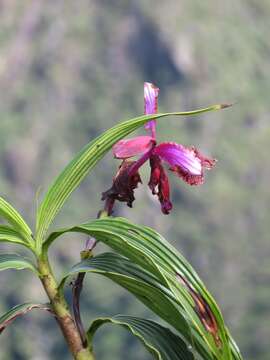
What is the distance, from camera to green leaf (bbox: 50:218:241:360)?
1.35 metres

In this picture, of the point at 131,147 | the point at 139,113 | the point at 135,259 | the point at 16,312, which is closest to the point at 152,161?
the point at 131,147

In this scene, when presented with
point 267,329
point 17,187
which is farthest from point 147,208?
point 267,329

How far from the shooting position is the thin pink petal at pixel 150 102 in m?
1.53

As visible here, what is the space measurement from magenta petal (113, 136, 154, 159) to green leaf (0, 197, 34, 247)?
0.19m

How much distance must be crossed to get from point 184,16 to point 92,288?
40.3m

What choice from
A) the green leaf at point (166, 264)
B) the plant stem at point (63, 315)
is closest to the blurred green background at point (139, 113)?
the plant stem at point (63, 315)

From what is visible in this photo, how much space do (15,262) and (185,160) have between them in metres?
0.32

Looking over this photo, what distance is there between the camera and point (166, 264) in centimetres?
140

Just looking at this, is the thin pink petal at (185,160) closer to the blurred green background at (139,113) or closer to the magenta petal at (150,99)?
the magenta petal at (150,99)

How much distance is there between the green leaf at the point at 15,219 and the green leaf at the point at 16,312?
10 cm

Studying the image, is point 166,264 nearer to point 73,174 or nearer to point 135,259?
point 135,259

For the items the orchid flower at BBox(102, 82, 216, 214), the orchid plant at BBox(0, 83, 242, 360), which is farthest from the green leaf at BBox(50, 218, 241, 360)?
the orchid flower at BBox(102, 82, 216, 214)

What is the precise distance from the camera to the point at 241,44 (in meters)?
110

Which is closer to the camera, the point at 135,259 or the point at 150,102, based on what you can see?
the point at 135,259
